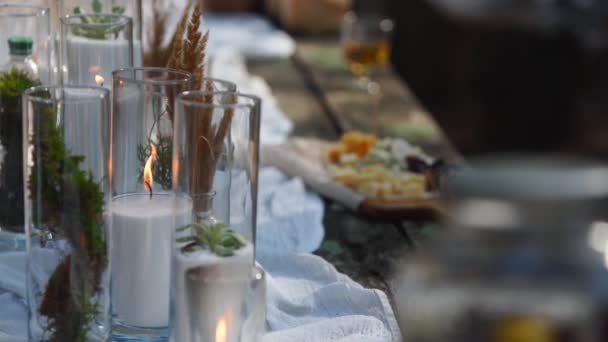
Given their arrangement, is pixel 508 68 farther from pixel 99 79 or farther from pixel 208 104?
pixel 208 104

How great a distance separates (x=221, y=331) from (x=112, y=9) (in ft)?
2.34

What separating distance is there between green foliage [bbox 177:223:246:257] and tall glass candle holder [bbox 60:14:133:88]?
0.34 meters

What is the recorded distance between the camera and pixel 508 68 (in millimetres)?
4508

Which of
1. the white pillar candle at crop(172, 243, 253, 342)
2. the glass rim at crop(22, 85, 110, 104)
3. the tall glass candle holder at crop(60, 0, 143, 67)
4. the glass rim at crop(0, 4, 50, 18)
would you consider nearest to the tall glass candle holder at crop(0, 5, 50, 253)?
the glass rim at crop(0, 4, 50, 18)

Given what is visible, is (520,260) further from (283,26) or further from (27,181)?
(283,26)

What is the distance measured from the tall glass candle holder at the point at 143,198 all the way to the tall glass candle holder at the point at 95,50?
155 mm

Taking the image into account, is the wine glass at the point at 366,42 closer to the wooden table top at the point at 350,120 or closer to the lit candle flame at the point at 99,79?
the wooden table top at the point at 350,120

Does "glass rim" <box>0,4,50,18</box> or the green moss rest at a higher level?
"glass rim" <box>0,4,50,18</box>

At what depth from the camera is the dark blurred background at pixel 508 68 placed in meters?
4.08

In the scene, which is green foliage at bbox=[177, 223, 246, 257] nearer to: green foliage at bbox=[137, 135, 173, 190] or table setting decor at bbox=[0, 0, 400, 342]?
table setting decor at bbox=[0, 0, 400, 342]

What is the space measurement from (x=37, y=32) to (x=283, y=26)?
2.22m

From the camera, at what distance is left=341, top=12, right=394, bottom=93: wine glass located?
2.47 m

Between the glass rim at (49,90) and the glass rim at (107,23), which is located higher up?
the glass rim at (107,23)

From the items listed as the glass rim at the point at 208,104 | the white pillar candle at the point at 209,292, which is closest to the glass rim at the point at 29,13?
the glass rim at the point at 208,104
